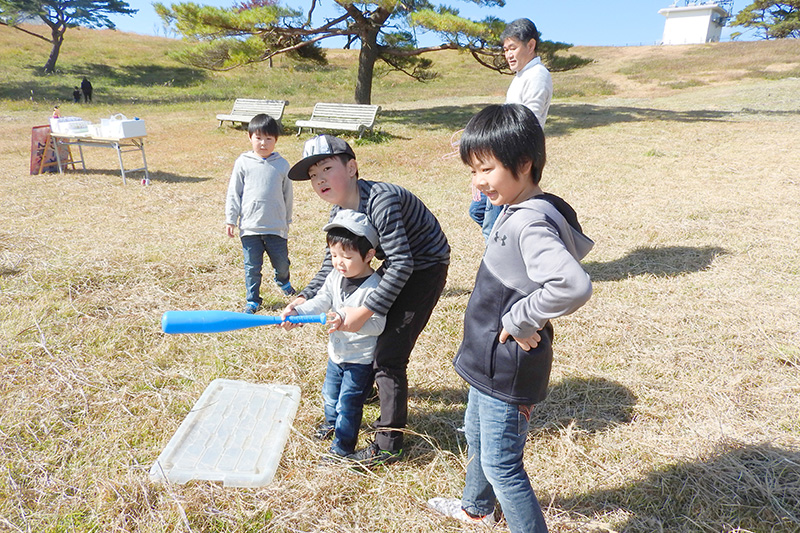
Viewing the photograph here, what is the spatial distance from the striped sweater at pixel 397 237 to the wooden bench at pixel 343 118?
10947 mm

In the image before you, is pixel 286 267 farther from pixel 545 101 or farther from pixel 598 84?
pixel 598 84

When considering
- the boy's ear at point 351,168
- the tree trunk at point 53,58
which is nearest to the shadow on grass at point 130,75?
the tree trunk at point 53,58

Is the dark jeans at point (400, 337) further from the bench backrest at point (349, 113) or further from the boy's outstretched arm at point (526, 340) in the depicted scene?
the bench backrest at point (349, 113)

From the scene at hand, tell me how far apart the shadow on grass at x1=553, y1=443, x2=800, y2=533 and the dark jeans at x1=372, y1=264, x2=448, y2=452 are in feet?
2.63

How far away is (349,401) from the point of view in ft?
7.54

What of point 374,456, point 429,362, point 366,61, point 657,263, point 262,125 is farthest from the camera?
point 366,61

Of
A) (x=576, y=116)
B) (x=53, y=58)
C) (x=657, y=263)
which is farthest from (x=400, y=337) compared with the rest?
(x=53, y=58)

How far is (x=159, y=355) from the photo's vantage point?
3.17 meters

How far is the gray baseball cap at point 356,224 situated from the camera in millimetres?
2049

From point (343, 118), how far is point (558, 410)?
12.1 m

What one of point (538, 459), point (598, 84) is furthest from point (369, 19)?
point (598, 84)

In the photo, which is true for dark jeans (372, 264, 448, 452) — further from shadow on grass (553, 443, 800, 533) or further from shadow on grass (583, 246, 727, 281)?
shadow on grass (583, 246, 727, 281)

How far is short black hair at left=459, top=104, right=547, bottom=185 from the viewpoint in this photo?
147 centimetres

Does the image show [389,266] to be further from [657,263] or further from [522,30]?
[657,263]
